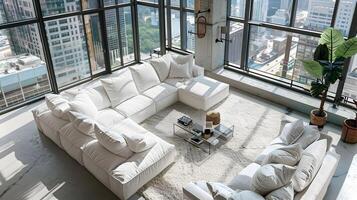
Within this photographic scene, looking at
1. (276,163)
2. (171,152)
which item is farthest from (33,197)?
(276,163)

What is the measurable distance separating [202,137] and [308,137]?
1.72 meters

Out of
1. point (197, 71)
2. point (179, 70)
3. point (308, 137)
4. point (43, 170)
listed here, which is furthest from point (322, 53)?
point (43, 170)

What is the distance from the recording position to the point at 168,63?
273 inches

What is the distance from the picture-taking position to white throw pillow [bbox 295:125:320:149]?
4215mm

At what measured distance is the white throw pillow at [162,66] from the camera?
681cm

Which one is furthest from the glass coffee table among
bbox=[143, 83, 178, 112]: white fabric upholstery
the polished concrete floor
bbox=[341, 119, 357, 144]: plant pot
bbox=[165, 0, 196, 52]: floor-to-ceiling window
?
bbox=[165, 0, 196, 52]: floor-to-ceiling window

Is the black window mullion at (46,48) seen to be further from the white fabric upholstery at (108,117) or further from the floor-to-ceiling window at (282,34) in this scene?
the floor-to-ceiling window at (282,34)

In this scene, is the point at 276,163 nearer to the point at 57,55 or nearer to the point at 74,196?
the point at 74,196

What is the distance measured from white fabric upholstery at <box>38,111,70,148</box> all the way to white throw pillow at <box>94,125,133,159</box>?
41.9 inches

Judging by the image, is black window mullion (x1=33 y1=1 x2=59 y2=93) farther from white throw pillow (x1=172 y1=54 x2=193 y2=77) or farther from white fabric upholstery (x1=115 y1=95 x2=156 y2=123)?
white throw pillow (x1=172 y1=54 x2=193 y2=77)

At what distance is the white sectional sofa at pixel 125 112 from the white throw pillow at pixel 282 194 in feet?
6.04

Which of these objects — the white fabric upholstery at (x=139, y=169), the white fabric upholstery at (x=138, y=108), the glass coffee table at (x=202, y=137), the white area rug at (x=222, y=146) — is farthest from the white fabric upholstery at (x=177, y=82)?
the white fabric upholstery at (x=139, y=169)

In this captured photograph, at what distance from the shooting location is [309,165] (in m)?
3.62

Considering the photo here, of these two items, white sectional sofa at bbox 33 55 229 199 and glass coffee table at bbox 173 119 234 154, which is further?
glass coffee table at bbox 173 119 234 154
